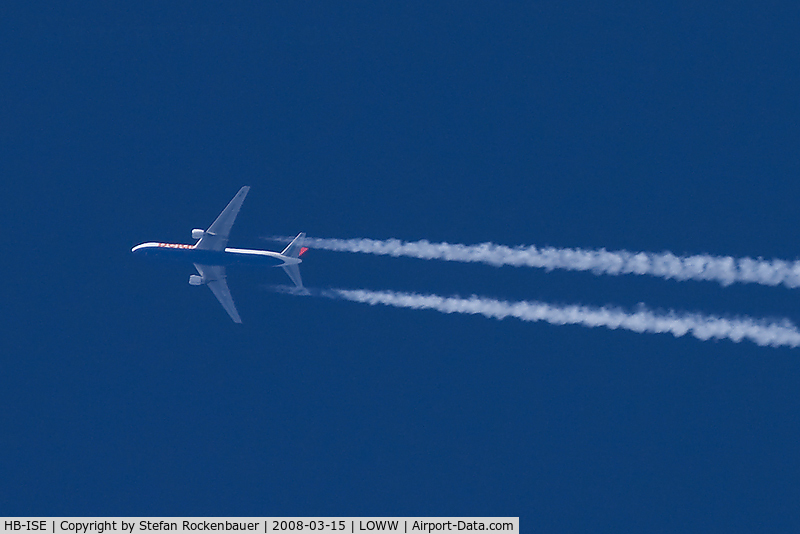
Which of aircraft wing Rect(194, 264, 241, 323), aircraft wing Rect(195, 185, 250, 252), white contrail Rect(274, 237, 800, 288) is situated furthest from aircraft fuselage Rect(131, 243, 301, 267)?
white contrail Rect(274, 237, 800, 288)

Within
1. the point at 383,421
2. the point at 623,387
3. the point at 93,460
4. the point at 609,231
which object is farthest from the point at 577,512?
the point at 93,460

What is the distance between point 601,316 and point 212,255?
94.8 feet

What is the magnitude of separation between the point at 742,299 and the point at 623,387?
1161 cm

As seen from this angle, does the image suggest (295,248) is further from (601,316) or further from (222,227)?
(601,316)

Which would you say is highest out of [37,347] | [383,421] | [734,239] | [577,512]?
[734,239]

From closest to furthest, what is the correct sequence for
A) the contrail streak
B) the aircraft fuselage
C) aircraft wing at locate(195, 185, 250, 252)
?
the contrail streak → the aircraft fuselage → aircraft wing at locate(195, 185, 250, 252)

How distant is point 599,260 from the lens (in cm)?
7500

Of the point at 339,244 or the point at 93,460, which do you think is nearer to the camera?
the point at 339,244

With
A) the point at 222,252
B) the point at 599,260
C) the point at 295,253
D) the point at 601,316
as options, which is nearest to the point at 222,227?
the point at 222,252

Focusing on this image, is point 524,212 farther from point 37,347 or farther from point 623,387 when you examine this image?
point 37,347

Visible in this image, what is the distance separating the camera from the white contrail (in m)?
67.1

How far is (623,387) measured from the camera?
86750 mm

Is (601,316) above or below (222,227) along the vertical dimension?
below

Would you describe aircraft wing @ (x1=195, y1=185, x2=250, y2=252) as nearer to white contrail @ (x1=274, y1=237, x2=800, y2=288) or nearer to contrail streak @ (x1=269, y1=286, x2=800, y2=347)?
white contrail @ (x1=274, y1=237, x2=800, y2=288)
